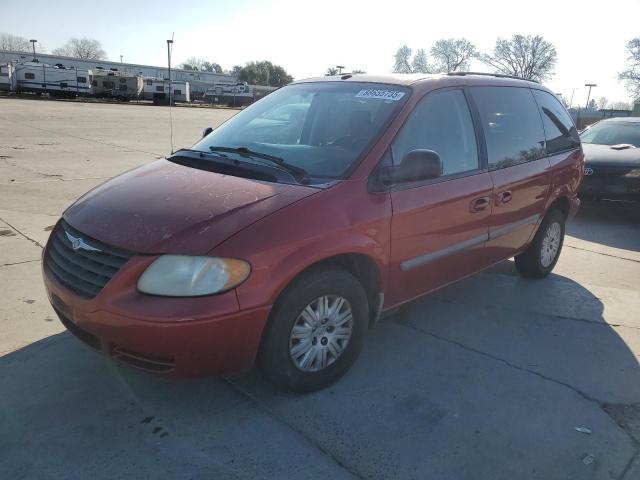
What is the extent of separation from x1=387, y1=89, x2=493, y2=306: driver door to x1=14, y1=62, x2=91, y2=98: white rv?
45867mm

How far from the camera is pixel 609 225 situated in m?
7.98

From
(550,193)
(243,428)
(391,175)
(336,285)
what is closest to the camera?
(243,428)

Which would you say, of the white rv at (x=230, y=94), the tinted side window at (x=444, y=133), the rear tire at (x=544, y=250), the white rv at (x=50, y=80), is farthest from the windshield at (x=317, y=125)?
the white rv at (x=230, y=94)

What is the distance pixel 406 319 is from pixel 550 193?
6.34 ft

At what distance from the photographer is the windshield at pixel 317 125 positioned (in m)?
3.27

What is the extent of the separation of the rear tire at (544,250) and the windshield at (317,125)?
2.36m

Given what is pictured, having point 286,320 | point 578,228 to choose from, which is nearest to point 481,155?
point 286,320

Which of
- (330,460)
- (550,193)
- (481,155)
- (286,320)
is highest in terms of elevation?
(481,155)

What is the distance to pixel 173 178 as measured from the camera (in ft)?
10.6

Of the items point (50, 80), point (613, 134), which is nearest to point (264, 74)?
point (50, 80)

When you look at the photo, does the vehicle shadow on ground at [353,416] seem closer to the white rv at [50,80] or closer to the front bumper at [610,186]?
the front bumper at [610,186]

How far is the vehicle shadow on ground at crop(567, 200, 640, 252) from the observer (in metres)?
7.07

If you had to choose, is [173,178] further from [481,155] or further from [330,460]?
[481,155]

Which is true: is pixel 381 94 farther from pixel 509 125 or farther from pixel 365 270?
pixel 509 125
